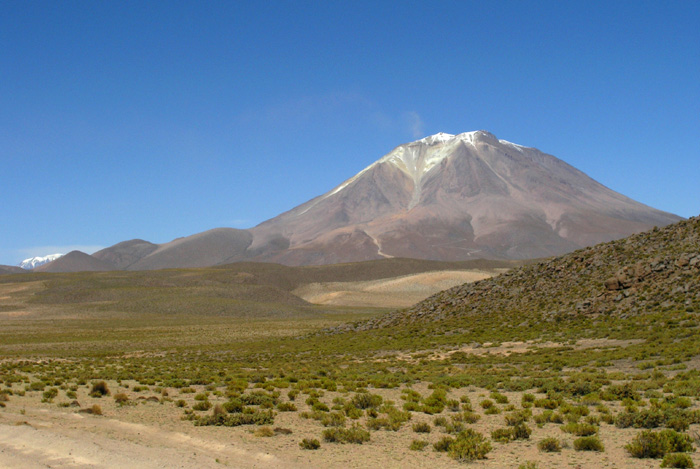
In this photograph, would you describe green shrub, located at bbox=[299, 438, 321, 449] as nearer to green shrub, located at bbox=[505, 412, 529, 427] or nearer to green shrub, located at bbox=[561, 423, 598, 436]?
green shrub, located at bbox=[505, 412, 529, 427]

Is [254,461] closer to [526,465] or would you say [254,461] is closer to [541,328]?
[526,465]

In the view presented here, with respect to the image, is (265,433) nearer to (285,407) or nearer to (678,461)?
(285,407)

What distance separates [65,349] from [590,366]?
38.4 metres

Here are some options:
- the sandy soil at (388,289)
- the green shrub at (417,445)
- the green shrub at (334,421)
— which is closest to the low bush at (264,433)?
the green shrub at (334,421)

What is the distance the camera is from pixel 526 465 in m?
10.7

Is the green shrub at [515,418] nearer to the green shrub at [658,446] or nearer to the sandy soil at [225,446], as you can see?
Answer: the sandy soil at [225,446]

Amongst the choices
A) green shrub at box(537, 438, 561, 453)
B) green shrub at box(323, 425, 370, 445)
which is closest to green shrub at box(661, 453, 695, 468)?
green shrub at box(537, 438, 561, 453)

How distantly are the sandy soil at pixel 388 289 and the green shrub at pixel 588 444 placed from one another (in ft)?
370

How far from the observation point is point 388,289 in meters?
147

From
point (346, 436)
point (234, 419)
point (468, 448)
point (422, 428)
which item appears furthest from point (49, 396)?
point (468, 448)

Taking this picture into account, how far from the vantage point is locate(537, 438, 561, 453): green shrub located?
38.4 ft

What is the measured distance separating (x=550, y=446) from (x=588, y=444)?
70 centimetres

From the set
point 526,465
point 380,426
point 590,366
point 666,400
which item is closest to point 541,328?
point 590,366

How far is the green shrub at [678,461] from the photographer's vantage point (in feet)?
33.0
